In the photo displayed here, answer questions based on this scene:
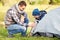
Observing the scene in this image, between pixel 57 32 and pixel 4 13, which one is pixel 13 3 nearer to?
pixel 4 13

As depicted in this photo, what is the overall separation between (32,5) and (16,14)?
32 centimetres

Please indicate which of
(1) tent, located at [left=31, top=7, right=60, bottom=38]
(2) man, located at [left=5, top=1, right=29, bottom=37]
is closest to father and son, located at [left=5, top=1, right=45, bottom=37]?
(2) man, located at [left=5, top=1, right=29, bottom=37]

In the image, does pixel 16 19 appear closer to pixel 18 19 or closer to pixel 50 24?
pixel 18 19

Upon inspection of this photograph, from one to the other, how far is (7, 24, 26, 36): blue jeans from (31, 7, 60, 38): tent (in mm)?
167

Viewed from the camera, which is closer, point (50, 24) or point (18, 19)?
point (50, 24)

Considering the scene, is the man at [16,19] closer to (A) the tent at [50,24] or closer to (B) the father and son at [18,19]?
(B) the father and son at [18,19]

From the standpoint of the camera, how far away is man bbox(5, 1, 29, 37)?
3939mm

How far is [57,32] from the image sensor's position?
3.72 meters

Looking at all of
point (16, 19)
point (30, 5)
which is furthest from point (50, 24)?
point (16, 19)

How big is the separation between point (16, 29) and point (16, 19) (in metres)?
0.18

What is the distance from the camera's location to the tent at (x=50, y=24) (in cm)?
377

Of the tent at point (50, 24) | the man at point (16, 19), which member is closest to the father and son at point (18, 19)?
the man at point (16, 19)

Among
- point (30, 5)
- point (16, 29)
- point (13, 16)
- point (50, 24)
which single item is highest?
point (30, 5)

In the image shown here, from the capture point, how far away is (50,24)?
384cm
